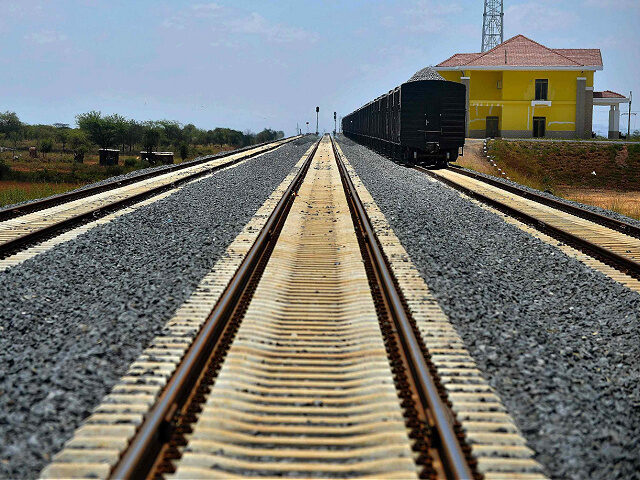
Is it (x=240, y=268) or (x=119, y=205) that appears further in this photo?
(x=119, y=205)

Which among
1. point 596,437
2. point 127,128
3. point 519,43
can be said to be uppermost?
point 519,43

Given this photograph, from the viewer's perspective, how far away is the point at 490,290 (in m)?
7.65

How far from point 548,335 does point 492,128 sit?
50696 mm

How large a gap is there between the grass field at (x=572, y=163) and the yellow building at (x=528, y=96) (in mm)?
11002

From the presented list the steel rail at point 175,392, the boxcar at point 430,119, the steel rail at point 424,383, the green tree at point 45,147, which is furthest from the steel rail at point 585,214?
the green tree at point 45,147

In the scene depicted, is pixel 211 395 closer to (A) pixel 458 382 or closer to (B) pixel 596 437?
(A) pixel 458 382

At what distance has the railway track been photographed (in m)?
3.64

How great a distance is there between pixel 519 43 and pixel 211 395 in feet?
196

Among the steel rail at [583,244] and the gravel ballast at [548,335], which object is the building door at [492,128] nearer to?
the steel rail at [583,244]

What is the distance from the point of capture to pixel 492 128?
54125mm

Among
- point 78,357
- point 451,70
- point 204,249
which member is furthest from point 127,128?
point 78,357

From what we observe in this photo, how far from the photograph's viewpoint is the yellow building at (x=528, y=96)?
53.2 metres

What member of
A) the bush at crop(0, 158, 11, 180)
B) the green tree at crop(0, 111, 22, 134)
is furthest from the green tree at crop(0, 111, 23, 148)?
the bush at crop(0, 158, 11, 180)

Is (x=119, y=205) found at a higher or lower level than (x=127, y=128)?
lower
